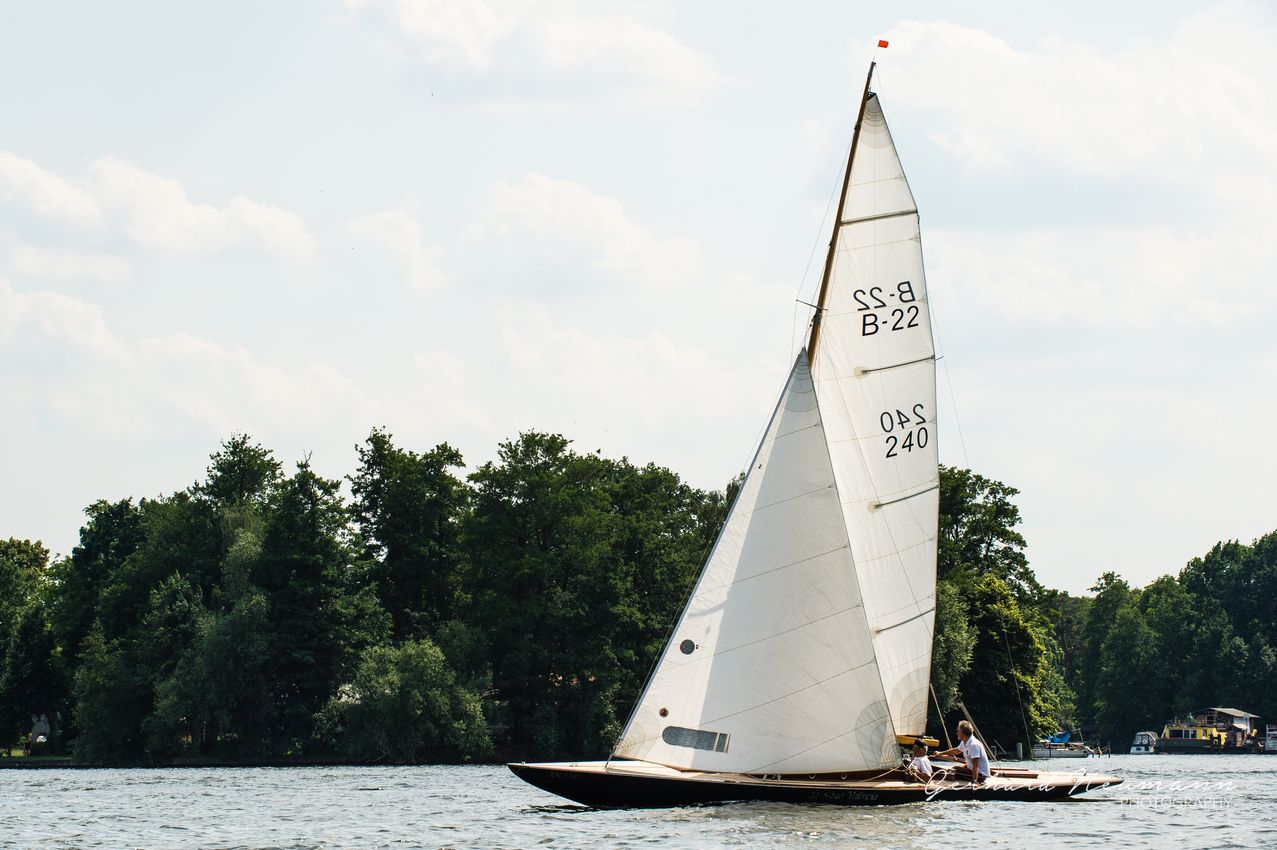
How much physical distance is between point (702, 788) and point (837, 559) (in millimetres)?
5795

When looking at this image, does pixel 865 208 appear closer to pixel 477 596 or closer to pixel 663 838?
pixel 663 838

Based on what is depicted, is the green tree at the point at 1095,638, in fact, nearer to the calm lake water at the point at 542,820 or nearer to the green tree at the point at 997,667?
the green tree at the point at 997,667

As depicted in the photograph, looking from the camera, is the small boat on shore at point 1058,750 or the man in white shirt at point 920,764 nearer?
the man in white shirt at point 920,764

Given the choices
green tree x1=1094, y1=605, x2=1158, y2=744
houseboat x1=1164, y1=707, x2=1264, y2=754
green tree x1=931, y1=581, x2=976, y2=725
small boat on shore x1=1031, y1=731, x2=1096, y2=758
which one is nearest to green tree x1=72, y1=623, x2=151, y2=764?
green tree x1=931, y1=581, x2=976, y2=725

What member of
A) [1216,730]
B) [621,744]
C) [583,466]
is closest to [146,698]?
[583,466]

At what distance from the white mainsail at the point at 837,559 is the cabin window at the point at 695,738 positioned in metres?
0.03

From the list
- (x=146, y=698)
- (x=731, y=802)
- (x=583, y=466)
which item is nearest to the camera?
(x=731, y=802)

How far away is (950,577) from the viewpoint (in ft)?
292

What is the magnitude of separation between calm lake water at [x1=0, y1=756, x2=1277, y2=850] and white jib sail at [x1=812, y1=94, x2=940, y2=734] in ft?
15.4

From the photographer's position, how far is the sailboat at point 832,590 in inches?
1323

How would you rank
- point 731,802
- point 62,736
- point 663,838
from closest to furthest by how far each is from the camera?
point 663,838, point 731,802, point 62,736

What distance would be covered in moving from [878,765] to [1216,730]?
11209 centimetres

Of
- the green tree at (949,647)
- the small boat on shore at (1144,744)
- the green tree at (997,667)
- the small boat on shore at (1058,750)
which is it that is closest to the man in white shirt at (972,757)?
the green tree at (949,647)

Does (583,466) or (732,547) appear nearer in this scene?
(732,547)
